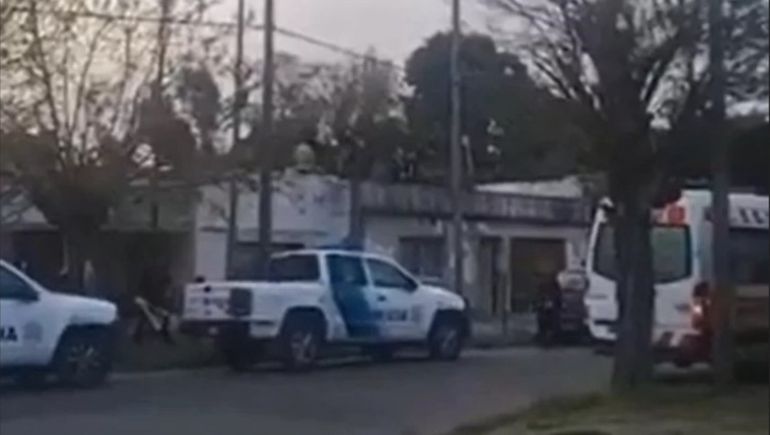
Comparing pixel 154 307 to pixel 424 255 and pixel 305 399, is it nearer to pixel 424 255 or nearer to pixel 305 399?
pixel 305 399

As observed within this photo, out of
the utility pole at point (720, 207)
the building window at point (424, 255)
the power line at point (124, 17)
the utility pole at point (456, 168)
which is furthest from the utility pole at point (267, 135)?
the building window at point (424, 255)

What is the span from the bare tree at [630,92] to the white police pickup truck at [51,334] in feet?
25.2

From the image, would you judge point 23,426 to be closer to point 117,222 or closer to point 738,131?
point 738,131

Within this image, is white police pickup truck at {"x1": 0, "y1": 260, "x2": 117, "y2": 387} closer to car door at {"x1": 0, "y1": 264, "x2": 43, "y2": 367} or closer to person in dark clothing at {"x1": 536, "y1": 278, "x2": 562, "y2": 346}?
car door at {"x1": 0, "y1": 264, "x2": 43, "y2": 367}

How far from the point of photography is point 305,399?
70.9 ft

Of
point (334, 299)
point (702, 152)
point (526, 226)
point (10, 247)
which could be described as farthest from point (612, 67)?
point (526, 226)

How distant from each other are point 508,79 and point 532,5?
1.64 m

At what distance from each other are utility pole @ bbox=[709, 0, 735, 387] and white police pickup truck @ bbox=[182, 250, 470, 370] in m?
9.08

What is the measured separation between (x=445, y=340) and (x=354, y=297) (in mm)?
2239

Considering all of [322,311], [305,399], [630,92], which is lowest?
[305,399]

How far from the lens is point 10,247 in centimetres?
4350

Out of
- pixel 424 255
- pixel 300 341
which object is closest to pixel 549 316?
pixel 300 341

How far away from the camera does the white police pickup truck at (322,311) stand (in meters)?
26.5

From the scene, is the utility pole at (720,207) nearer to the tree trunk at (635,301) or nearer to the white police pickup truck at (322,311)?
the tree trunk at (635,301)
